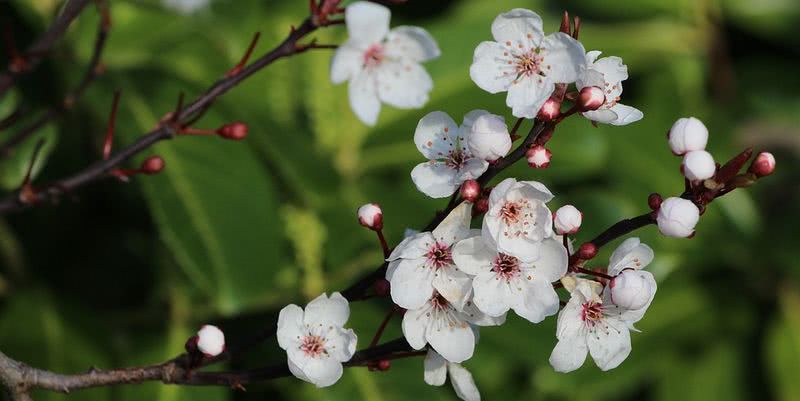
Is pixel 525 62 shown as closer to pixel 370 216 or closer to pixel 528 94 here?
pixel 528 94

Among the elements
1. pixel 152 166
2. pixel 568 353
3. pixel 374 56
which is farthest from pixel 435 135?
pixel 152 166

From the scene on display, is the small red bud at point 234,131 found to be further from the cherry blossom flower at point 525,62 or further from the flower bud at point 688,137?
the flower bud at point 688,137

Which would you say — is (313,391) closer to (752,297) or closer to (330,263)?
(330,263)

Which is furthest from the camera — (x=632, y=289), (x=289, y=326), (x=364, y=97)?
(x=364, y=97)

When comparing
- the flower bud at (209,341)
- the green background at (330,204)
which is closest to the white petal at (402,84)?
the flower bud at (209,341)

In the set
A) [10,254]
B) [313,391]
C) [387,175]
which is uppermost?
[10,254]

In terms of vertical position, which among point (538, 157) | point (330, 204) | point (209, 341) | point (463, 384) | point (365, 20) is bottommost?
point (330, 204)

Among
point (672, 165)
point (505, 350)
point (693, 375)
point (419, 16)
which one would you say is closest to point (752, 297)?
point (693, 375)
